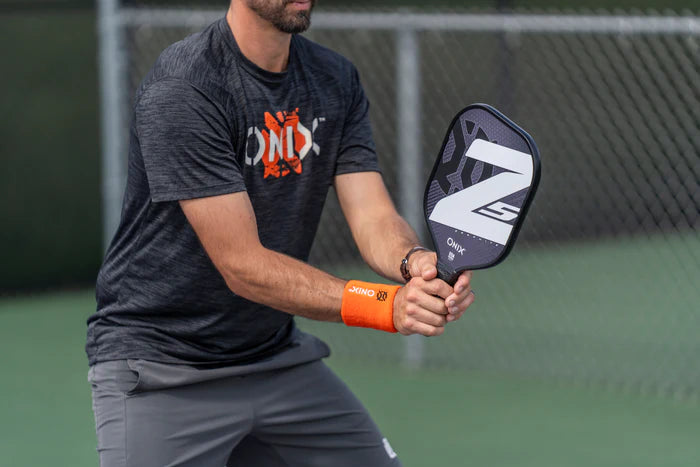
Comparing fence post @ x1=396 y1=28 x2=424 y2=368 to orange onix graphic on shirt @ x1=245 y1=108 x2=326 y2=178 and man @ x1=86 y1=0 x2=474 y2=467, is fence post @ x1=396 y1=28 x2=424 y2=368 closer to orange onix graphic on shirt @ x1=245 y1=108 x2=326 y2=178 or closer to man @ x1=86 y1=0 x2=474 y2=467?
man @ x1=86 y1=0 x2=474 y2=467

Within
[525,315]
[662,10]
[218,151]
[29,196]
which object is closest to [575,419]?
[525,315]

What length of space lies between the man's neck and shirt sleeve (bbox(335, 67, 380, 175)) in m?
0.32

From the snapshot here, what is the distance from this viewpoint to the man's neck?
2865 mm

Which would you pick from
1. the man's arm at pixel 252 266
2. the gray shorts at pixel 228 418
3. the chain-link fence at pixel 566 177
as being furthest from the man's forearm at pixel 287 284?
the chain-link fence at pixel 566 177

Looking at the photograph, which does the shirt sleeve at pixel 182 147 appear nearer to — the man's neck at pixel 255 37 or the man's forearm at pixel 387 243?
the man's neck at pixel 255 37

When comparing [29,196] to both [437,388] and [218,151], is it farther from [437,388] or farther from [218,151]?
[218,151]

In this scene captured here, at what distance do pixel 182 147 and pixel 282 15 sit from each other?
1.39ft

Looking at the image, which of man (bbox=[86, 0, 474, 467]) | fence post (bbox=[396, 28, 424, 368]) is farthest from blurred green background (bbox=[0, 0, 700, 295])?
man (bbox=[86, 0, 474, 467])

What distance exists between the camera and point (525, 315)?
7.18m

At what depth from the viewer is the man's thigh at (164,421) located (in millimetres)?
2818

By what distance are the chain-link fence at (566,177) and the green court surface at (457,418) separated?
0.48m

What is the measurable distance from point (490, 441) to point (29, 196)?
4177mm

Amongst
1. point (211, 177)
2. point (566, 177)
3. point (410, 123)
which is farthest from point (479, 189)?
point (566, 177)

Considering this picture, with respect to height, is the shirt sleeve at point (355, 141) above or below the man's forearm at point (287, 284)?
above
